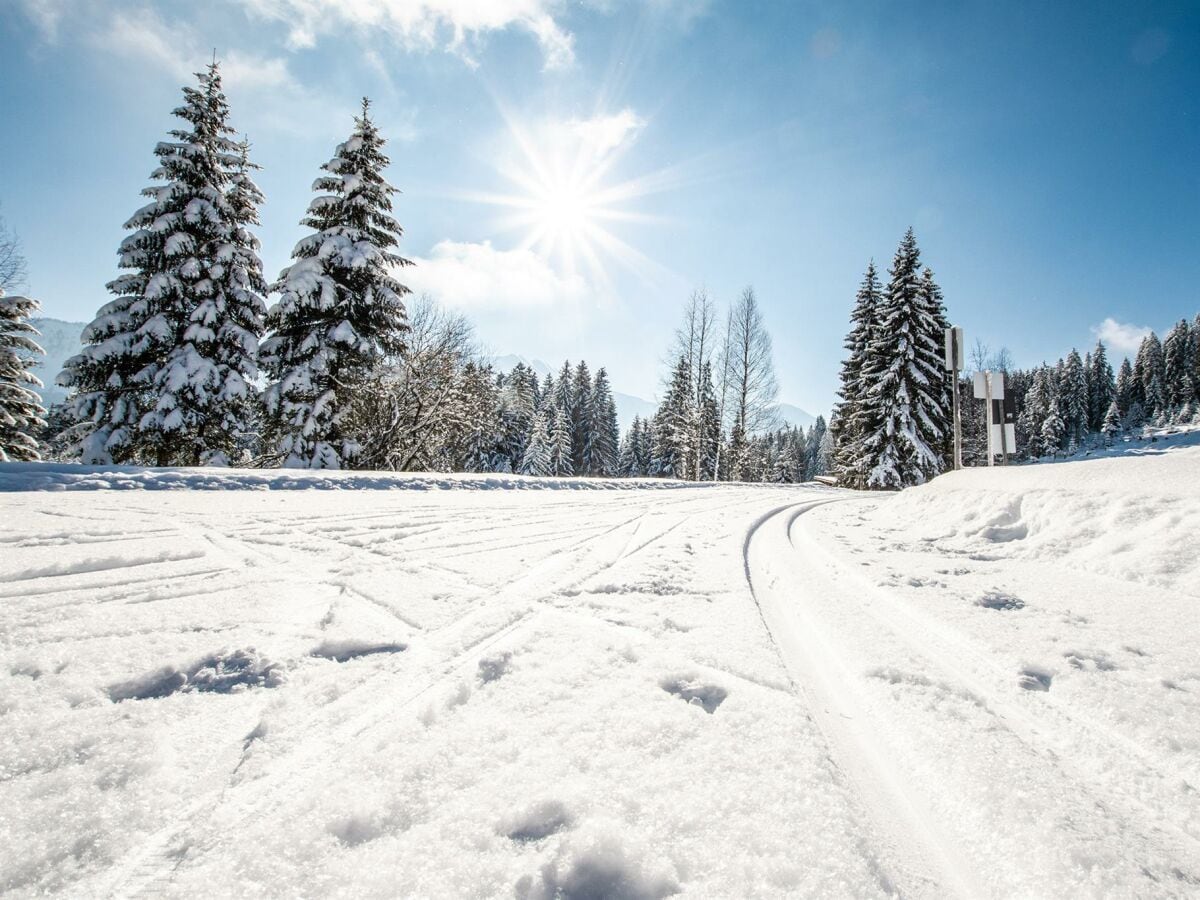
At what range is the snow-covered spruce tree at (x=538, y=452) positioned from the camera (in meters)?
39.7

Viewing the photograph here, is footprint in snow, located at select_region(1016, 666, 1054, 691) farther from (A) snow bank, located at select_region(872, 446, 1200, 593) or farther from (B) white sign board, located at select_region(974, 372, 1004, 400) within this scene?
(B) white sign board, located at select_region(974, 372, 1004, 400)

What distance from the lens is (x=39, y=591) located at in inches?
88.9

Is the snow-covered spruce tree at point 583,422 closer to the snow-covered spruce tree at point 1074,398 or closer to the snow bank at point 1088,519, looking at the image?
the snow bank at point 1088,519

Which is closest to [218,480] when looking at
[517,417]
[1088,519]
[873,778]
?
[873,778]

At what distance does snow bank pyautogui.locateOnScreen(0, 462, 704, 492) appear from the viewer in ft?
18.5

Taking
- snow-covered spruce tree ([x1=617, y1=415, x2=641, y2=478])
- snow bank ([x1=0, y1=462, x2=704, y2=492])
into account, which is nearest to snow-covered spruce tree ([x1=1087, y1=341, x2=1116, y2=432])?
snow-covered spruce tree ([x1=617, y1=415, x2=641, y2=478])

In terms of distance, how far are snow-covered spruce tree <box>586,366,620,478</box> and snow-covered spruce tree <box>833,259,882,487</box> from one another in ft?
83.0

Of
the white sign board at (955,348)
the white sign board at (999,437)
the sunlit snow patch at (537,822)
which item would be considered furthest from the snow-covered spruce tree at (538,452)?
the sunlit snow patch at (537,822)

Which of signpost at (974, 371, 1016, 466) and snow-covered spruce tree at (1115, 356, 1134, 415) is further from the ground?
snow-covered spruce tree at (1115, 356, 1134, 415)

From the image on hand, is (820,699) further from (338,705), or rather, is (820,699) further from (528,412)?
(528,412)

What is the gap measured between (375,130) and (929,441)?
23.7 metres

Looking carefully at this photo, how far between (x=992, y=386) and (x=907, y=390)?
500 inches

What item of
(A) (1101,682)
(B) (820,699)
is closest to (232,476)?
(B) (820,699)

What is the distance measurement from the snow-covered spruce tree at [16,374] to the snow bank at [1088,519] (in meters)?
21.9
